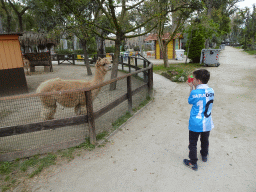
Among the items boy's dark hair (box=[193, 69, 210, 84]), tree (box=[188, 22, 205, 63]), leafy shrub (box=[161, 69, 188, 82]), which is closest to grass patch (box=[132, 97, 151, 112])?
boy's dark hair (box=[193, 69, 210, 84])

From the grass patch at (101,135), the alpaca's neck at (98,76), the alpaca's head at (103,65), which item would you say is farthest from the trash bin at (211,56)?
the grass patch at (101,135)

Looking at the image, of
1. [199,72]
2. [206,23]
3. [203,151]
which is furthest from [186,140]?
[206,23]

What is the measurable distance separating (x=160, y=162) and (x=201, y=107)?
44.7 inches

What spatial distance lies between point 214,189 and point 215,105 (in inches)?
156

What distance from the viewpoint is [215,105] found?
600 cm

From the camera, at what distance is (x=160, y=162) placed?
10.3 ft

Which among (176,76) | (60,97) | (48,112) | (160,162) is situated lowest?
(160,162)

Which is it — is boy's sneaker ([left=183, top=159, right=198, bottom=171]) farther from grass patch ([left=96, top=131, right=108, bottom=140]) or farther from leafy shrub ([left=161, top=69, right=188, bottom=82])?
leafy shrub ([left=161, top=69, right=188, bottom=82])

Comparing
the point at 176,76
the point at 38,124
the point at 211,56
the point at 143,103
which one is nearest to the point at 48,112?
the point at 38,124

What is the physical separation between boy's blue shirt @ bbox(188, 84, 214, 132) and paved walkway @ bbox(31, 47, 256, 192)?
0.70 meters

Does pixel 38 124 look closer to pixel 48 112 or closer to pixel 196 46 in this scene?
pixel 48 112

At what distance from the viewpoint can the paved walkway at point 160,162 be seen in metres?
2.61

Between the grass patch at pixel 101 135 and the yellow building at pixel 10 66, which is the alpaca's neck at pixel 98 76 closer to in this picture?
the grass patch at pixel 101 135

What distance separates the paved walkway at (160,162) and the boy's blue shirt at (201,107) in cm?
70
